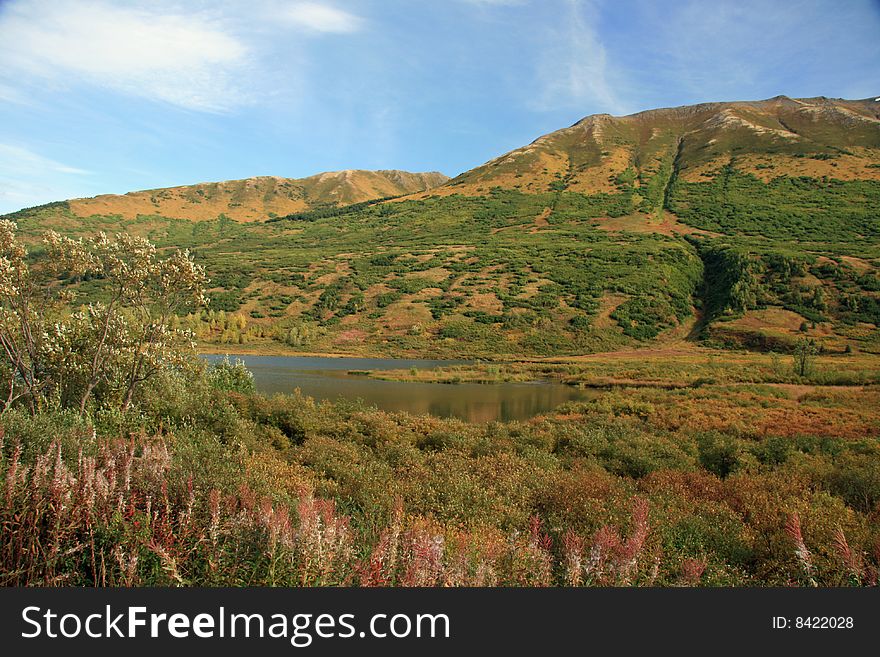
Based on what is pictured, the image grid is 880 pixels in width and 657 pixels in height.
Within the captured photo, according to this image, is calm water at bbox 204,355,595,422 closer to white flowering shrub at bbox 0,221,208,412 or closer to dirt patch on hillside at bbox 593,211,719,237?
white flowering shrub at bbox 0,221,208,412

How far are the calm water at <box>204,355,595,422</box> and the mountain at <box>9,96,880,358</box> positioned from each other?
50.2ft

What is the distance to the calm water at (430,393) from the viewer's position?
1134 inches

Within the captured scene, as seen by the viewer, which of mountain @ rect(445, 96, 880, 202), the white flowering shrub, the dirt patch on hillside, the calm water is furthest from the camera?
mountain @ rect(445, 96, 880, 202)

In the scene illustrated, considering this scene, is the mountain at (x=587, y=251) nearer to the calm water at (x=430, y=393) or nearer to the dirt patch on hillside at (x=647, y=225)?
the dirt patch on hillside at (x=647, y=225)

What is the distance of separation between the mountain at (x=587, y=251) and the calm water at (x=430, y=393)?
50.2 feet

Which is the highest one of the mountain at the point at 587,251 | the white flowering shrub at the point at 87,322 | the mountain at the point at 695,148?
the mountain at the point at 695,148

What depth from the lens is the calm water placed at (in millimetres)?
28812

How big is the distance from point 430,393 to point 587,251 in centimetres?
6351

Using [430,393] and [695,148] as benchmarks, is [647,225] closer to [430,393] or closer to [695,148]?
[695,148]

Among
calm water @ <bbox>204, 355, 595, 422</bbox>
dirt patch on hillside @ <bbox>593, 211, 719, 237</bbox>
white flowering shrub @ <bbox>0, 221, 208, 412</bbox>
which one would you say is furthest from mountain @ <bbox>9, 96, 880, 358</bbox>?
white flowering shrub @ <bbox>0, 221, 208, 412</bbox>

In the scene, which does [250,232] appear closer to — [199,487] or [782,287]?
[782,287]

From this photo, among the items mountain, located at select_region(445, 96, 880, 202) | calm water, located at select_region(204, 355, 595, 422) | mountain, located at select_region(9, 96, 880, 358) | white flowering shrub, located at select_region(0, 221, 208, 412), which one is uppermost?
mountain, located at select_region(445, 96, 880, 202)

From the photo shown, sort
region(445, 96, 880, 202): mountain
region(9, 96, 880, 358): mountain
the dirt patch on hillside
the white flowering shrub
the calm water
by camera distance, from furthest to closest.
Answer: region(445, 96, 880, 202): mountain → the dirt patch on hillside → region(9, 96, 880, 358): mountain → the calm water → the white flowering shrub

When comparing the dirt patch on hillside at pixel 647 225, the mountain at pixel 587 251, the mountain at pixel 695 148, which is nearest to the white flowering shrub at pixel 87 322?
the mountain at pixel 587 251
